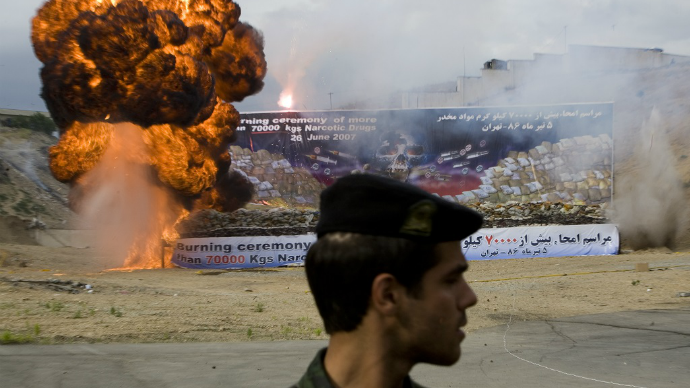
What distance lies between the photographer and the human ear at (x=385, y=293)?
1.59m

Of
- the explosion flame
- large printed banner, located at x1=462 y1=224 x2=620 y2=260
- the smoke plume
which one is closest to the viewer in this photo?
the explosion flame

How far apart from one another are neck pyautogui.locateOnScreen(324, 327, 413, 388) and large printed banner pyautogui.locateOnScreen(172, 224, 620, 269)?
23110mm

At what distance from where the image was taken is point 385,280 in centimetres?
159

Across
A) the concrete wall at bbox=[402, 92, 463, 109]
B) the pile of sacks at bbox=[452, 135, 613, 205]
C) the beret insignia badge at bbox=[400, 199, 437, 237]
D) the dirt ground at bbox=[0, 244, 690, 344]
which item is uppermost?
the concrete wall at bbox=[402, 92, 463, 109]

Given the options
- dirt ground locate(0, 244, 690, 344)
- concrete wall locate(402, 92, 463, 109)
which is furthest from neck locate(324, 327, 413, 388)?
concrete wall locate(402, 92, 463, 109)

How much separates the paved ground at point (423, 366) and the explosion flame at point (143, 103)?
15486 mm

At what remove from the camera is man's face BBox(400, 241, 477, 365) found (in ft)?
5.44

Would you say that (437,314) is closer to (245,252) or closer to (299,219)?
(245,252)

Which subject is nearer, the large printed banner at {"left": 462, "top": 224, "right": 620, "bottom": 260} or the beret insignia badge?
the beret insignia badge

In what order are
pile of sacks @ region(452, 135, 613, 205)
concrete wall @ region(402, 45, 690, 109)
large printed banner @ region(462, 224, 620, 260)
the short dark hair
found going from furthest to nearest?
concrete wall @ region(402, 45, 690, 109) < pile of sacks @ region(452, 135, 613, 205) < large printed banner @ region(462, 224, 620, 260) < the short dark hair

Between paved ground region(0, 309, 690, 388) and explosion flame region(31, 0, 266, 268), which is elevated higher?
explosion flame region(31, 0, 266, 268)

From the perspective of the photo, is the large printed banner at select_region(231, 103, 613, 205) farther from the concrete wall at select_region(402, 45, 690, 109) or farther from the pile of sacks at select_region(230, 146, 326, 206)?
the concrete wall at select_region(402, 45, 690, 109)

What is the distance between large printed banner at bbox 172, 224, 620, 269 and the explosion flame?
2008 mm

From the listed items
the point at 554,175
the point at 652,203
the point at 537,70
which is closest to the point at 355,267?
the point at 554,175
